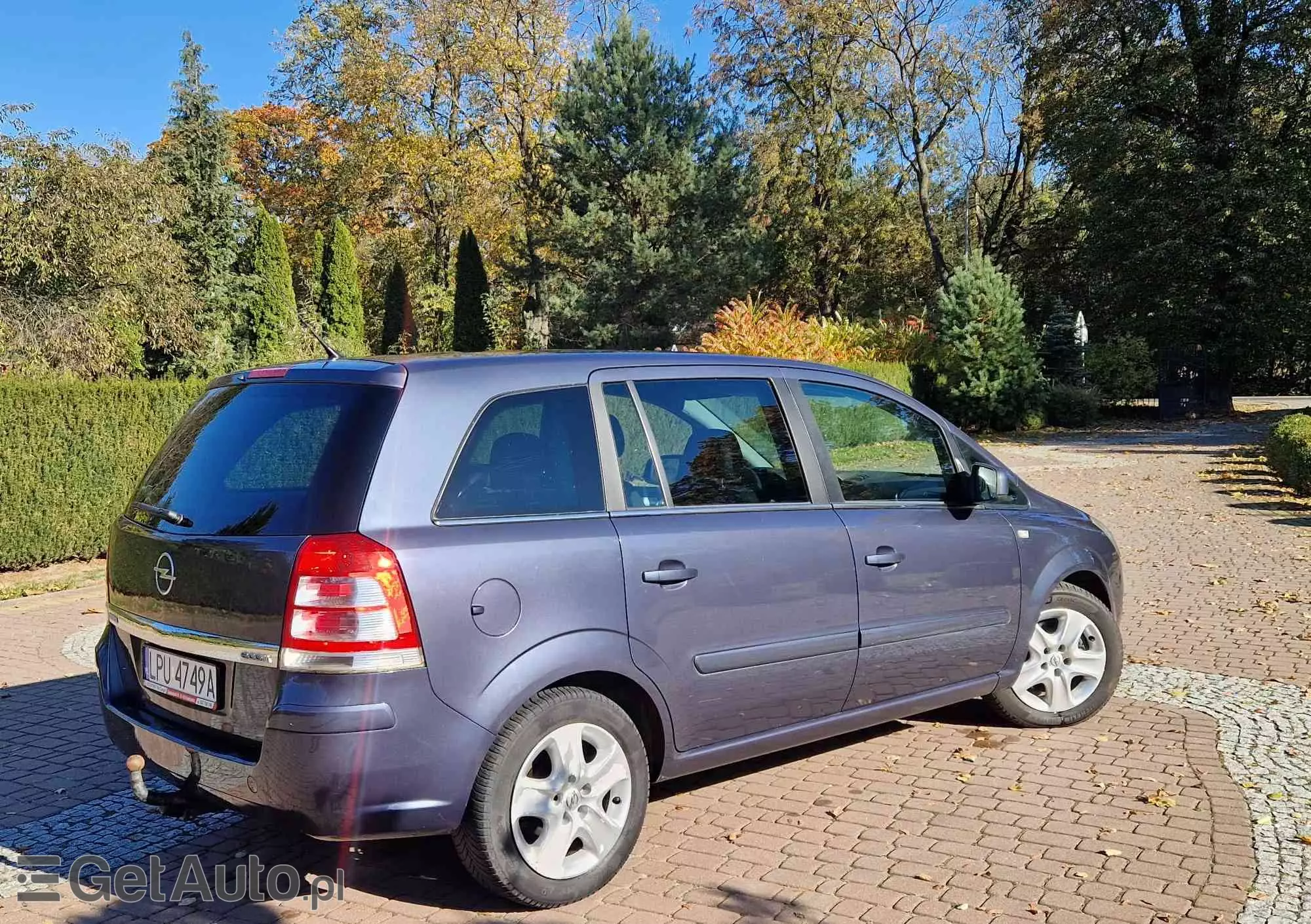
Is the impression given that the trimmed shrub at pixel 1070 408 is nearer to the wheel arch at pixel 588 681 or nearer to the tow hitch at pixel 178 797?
the wheel arch at pixel 588 681

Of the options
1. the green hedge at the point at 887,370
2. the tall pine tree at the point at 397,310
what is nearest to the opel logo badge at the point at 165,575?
the green hedge at the point at 887,370

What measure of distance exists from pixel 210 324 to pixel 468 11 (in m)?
14.7

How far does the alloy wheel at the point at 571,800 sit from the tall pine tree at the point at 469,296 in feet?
111

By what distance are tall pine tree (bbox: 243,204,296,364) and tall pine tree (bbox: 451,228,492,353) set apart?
5906mm

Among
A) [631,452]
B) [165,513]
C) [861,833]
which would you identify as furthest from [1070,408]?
[165,513]

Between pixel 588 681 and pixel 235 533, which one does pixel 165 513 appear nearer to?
pixel 235 533

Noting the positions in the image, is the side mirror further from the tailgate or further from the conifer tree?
the conifer tree

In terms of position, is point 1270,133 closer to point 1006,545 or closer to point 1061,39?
point 1061,39

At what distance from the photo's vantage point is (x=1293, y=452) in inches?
548

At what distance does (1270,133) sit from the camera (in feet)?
89.0

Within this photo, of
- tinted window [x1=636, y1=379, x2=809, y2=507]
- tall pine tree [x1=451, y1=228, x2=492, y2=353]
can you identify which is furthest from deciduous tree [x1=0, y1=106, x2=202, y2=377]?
tall pine tree [x1=451, y1=228, x2=492, y2=353]

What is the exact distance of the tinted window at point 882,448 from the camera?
4.49 m

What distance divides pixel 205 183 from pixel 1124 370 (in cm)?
2799

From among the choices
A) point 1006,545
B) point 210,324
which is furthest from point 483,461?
point 210,324
